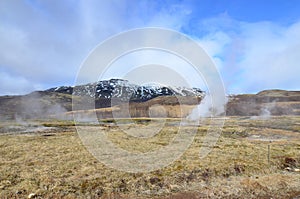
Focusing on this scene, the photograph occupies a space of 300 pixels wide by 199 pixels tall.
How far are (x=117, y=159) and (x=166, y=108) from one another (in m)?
88.2

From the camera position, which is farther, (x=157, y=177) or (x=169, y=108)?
(x=169, y=108)

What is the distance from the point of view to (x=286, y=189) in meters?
14.0

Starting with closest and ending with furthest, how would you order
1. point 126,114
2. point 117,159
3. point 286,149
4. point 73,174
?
point 73,174 < point 117,159 < point 286,149 < point 126,114

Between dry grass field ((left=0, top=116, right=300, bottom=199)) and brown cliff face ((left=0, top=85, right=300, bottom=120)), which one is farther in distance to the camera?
brown cliff face ((left=0, top=85, right=300, bottom=120))

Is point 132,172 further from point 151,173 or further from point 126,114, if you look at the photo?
point 126,114

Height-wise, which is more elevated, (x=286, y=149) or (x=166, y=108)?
(x=166, y=108)

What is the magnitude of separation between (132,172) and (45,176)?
5.09 meters

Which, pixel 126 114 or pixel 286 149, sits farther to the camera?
pixel 126 114

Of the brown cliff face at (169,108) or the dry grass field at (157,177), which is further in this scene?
the brown cliff face at (169,108)

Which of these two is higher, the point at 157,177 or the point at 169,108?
the point at 169,108

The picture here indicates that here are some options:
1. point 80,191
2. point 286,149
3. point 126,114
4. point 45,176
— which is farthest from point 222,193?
point 126,114

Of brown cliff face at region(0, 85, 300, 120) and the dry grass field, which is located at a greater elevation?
brown cliff face at region(0, 85, 300, 120)

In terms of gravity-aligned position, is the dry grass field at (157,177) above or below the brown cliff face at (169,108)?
below

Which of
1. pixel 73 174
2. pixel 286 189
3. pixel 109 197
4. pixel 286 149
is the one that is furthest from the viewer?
pixel 286 149
